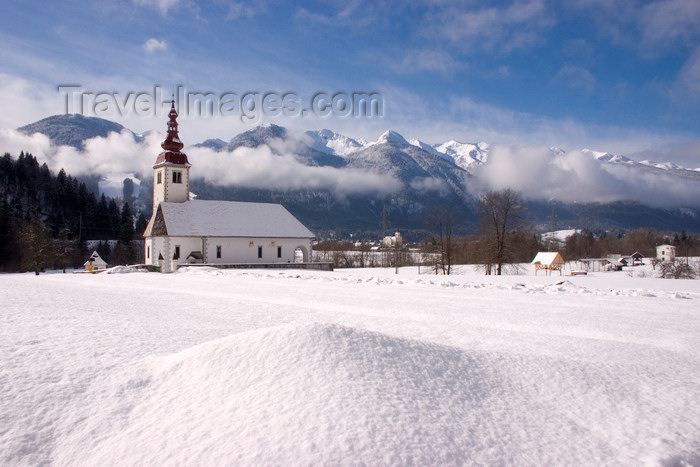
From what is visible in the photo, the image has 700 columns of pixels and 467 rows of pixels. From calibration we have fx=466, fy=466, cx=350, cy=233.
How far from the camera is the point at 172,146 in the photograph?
171ft

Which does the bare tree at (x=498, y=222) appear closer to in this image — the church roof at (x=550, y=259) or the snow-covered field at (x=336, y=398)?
the church roof at (x=550, y=259)

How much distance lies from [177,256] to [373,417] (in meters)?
45.2

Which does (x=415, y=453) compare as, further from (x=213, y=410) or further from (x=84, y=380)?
(x=84, y=380)

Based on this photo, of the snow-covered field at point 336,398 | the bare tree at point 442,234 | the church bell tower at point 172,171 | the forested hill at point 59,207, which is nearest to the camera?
the snow-covered field at point 336,398

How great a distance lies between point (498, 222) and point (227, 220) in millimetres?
30041

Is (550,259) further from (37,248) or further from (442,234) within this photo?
(37,248)

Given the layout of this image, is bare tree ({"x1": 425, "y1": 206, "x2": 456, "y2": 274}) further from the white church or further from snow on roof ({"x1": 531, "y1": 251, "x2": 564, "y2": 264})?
the white church

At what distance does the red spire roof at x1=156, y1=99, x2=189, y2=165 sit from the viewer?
170 feet

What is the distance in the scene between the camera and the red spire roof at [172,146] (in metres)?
51.7

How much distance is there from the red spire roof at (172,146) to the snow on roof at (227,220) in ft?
16.8

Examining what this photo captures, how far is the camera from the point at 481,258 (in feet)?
183

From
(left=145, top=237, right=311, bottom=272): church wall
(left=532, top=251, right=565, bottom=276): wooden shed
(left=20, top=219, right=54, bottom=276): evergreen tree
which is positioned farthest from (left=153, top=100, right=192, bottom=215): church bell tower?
(left=532, top=251, right=565, bottom=276): wooden shed

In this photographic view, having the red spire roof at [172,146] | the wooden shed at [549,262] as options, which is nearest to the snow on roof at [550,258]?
the wooden shed at [549,262]

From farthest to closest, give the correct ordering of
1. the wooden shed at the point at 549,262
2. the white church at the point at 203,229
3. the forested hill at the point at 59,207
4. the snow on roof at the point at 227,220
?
the forested hill at the point at 59,207 → the wooden shed at the point at 549,262 → the snow on roof at the point at 227,220 → the white church at the point at 203,229
